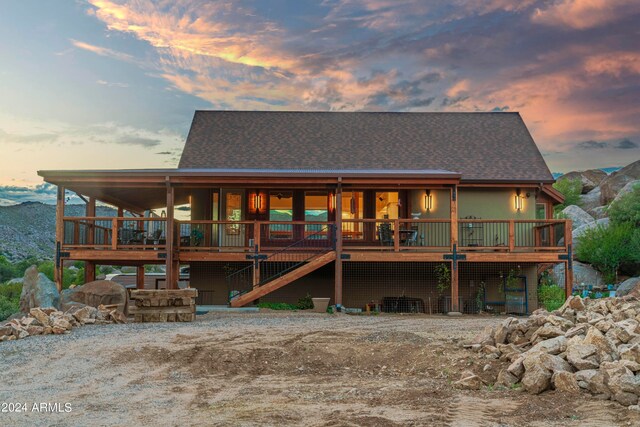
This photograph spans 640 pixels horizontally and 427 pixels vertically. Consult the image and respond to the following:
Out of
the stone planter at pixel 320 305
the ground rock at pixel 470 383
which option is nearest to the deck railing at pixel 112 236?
the stone planter at pixel 320 305

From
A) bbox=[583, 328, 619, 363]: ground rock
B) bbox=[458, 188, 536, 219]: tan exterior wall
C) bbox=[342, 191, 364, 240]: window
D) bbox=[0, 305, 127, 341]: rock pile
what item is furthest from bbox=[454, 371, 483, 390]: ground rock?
bbox=[458, 188, 536, 219]: tan exterior wall

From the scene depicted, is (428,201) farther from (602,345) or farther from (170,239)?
(602,345)

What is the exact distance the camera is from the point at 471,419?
720 centimetres

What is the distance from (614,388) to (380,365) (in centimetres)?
372

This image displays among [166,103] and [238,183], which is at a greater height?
[166,103]

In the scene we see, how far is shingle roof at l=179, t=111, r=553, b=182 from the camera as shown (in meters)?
22.4

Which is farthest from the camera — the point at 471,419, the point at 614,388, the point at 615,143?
the point at 615,143

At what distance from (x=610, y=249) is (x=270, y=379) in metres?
24.5

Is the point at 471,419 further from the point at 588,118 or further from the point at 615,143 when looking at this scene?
the point at 615,143

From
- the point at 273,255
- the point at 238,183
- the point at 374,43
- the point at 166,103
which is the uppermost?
the point at 374,43

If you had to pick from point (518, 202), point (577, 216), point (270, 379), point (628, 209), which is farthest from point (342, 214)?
point (577, 216)

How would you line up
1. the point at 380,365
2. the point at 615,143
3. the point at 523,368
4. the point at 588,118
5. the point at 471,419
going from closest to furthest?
the point at 471,419 → the point at 523,368 → the point at 380,365 → the point at 588,118 → the point at 615,143

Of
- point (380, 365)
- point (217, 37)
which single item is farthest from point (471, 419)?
point (217, 37)

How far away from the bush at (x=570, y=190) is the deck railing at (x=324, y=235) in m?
27.2
